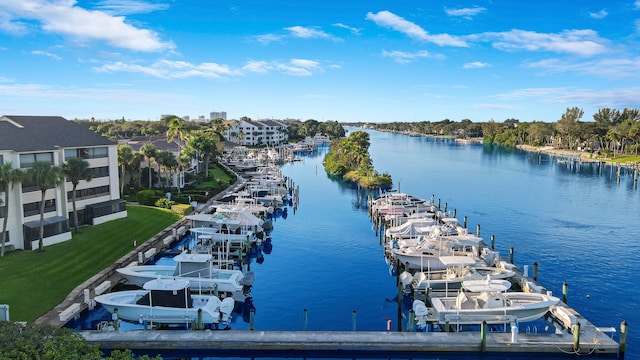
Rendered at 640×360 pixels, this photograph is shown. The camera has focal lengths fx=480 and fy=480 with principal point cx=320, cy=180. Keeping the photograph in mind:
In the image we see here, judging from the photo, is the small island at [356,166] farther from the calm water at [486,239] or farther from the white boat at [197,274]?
the white boat at [197,274]

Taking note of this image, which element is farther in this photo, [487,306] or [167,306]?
[487,306]

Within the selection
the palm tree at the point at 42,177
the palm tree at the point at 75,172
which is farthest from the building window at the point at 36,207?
the palm tree at the point at 75,172

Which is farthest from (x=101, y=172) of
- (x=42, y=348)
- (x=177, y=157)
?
(x=42, y=348)

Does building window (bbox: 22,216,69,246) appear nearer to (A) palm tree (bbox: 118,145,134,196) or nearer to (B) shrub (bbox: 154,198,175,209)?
(B) shrub (bbox: 154,198,175,209)

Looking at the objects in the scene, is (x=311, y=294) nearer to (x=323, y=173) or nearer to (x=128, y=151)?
(x=128, y=151)

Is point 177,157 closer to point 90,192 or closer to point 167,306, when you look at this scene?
point 90,192

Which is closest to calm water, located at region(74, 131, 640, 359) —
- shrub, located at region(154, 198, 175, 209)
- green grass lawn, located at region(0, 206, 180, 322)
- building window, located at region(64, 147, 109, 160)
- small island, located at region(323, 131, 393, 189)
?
small island, located at region(323, 131, 393, 189)
